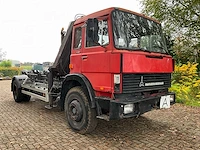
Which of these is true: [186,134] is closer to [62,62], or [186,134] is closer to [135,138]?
[135,138]

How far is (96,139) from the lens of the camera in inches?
147

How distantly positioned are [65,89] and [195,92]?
6.16m

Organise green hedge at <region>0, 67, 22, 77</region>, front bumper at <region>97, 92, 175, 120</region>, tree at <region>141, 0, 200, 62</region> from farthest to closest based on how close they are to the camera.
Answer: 1. green hedge at <region>0, 67, 22, 77</region>
2. tree at <region>141, 0, 200, 62</region>
3. front bumper at <region>97, 92, 175, 120</region>

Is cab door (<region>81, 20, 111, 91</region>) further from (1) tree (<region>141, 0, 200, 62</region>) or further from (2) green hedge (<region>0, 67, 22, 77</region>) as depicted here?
(2) green hedge (<region>0, 67, 22, 77</region>)

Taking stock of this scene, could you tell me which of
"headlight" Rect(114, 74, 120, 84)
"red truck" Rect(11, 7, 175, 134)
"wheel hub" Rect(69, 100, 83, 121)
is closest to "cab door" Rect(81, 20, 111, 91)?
"red truck" Rect(11, 7, 175, 134)

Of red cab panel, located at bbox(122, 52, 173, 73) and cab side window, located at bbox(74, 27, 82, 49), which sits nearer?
red cab panel, located at bbox(122, 52, 173, 73)

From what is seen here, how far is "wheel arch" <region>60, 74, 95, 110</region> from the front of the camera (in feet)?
12.0

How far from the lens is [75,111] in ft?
13.3

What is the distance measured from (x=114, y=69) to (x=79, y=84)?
4.04 feet

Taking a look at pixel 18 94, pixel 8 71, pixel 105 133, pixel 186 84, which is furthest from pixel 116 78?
pixel 8 71

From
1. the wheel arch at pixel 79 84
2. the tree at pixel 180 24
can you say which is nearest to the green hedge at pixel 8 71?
the tree at pixel 180 24

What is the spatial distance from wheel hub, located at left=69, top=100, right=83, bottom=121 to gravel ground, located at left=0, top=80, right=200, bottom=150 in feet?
1.14

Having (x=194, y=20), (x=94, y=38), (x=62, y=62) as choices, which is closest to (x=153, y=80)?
(x=94, y=38)

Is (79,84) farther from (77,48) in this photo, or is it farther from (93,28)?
(93,28)
